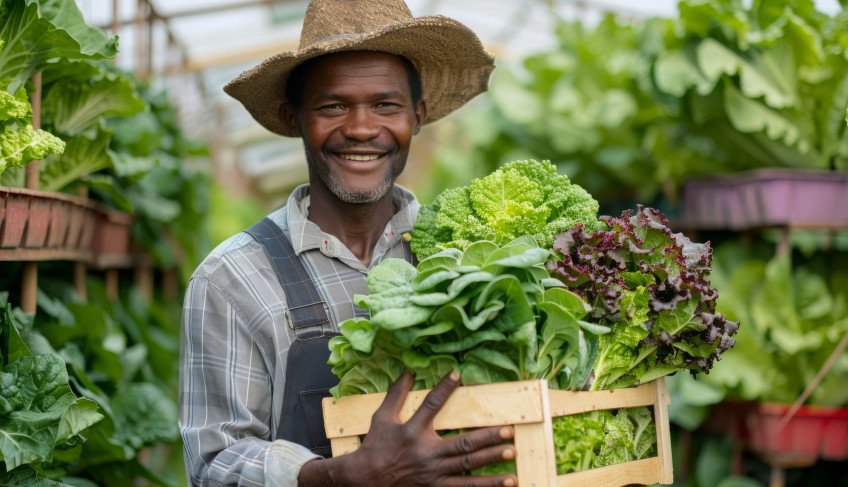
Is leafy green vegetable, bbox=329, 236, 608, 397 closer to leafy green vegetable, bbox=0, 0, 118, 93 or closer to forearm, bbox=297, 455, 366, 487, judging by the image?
forearm, bbox=297, 455, 366, 487

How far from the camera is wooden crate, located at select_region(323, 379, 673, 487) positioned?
1.72 m

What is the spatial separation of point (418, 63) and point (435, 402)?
1.20 meters

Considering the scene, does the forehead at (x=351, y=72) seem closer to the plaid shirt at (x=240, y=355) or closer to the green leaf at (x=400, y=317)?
the plaid shirt at (x=240, y=355)

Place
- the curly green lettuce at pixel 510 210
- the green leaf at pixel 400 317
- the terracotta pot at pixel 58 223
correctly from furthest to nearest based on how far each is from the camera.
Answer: the terracotta pot at pixel 58 223 → the curly green lettuce at pixel 510 210 → the green leaf at pixel 400 317

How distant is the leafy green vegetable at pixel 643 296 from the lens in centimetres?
200

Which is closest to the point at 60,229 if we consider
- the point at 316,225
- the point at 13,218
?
the point at 13,218

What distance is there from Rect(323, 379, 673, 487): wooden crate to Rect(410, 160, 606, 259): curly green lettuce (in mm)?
416

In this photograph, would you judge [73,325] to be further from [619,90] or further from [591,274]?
[619,90]

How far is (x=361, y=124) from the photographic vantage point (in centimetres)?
230

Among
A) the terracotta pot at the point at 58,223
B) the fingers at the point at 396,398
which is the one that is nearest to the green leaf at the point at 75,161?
the terracotta pot at the point at 58,223

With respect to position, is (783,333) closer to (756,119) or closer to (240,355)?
(756,119)

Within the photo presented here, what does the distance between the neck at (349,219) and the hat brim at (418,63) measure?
1.03 feet

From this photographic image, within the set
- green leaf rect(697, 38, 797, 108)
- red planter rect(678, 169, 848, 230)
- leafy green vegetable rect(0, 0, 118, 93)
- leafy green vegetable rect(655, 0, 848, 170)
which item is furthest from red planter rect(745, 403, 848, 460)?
leafy green vegetable rect(0, 0, 118, 93)

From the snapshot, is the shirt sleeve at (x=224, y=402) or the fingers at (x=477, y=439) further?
the shirt sleeve at (x=224, y=402)
